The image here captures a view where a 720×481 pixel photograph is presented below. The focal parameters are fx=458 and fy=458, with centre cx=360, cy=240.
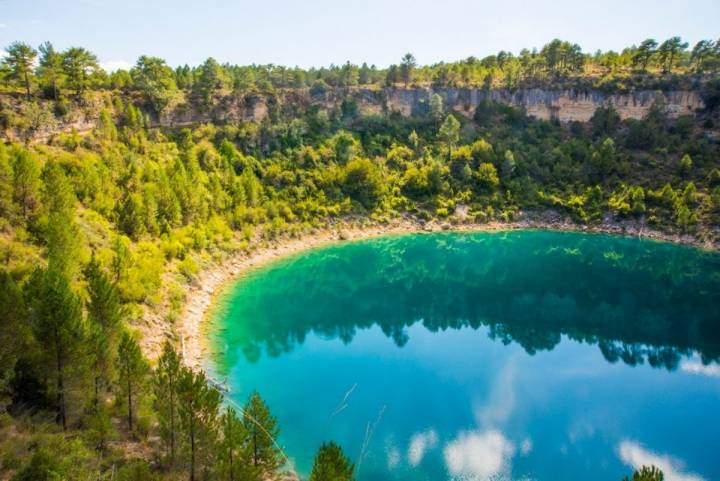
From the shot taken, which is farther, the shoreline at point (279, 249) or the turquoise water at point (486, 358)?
the shoreline at point (279, 249)

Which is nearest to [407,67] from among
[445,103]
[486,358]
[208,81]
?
[445,103]

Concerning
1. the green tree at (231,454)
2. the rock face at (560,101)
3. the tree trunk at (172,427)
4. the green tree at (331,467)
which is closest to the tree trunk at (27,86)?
the tree trunk at (172,427)

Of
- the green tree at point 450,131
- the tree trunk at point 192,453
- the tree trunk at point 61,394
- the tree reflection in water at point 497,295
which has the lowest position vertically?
the tree reflection in water at point 497,295

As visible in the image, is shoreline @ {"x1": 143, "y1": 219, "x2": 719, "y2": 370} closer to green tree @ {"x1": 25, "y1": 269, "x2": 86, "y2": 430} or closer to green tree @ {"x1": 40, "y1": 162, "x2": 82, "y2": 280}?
green tree @ {"x1": 40, "y1": 162, "x2": 82, "y2": 280}

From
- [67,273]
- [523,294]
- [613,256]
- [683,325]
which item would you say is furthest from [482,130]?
[67,273]

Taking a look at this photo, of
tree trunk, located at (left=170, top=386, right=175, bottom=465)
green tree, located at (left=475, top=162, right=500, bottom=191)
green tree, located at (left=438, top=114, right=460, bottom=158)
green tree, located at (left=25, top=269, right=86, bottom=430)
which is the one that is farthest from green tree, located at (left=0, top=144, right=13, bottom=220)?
green tree, located at (left=438, top=114, right=460, bottom=158)

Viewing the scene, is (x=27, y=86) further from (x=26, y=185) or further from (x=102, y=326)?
(x=102, y=326)

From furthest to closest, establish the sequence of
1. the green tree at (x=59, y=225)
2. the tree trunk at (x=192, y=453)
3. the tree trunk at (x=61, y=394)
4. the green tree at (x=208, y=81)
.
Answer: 1. the green tree at (x=208, y=81)
2. the green tree at (x=59, y=225)
3. the tree trunk at (x=61, y=394)
4. the tree trunk at (x=192, y=453)

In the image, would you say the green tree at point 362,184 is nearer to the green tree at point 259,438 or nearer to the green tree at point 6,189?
the green tree at point 6,189
